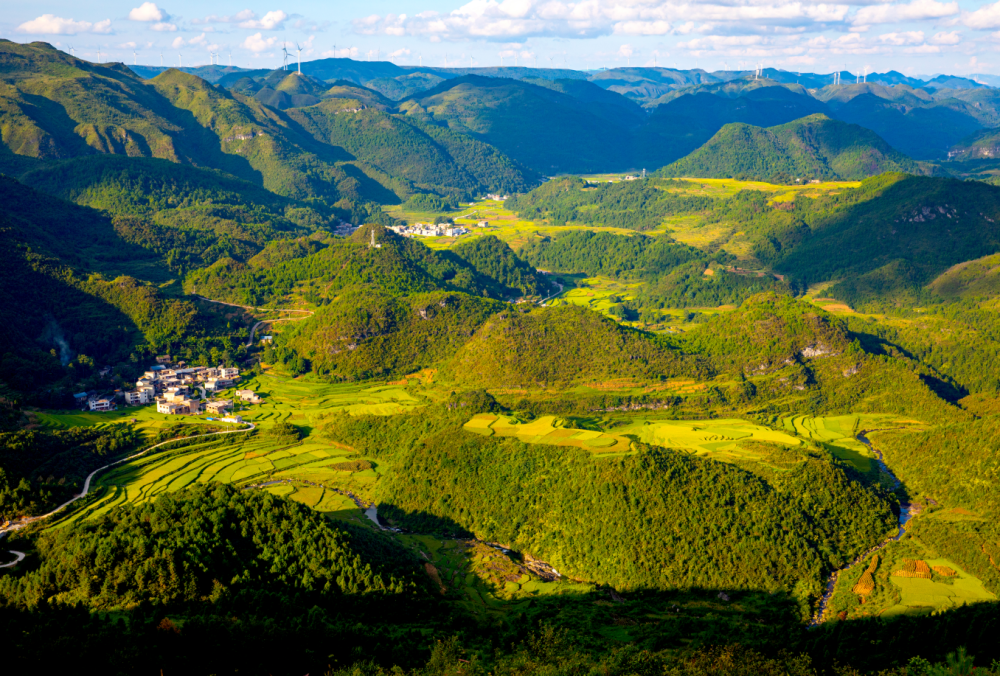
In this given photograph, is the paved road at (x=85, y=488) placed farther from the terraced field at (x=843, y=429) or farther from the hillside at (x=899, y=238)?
the hillside at (x=899, y=238)

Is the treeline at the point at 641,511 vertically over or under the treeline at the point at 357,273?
under

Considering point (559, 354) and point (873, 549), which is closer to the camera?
point (873, 549)

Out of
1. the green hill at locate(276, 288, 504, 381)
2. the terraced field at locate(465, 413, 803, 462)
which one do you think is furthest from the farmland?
the green hill at locate(276, 288, 504, 381)

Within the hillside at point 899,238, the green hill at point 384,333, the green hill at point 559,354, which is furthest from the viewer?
the hillside at point 899,238

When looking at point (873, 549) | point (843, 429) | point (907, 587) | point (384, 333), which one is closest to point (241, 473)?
point (384, 333)

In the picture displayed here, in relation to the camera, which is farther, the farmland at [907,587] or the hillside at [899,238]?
the hillside at [899,238]

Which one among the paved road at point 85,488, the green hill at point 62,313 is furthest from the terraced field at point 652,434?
the green hill at point 62,313

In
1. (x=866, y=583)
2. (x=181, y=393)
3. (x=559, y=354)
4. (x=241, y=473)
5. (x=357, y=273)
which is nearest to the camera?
(x=866, y=583)

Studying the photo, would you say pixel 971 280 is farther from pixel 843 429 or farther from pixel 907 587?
pixel 907 587

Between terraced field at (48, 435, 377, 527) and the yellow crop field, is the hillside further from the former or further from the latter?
terraced field at (48, 435, 377, 527)
